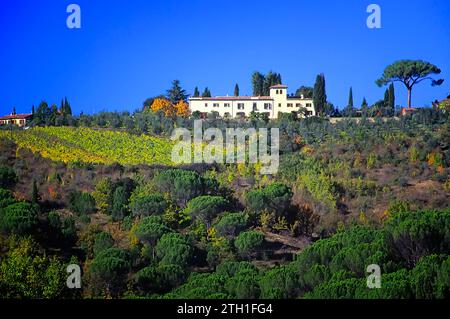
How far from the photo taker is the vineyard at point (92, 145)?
36656 mm

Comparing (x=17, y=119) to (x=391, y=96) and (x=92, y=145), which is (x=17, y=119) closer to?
(x=92, y=145)

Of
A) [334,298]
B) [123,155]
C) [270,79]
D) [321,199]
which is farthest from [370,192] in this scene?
[270,79]

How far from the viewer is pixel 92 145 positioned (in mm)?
39688

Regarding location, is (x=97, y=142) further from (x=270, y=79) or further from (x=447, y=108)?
(x=447, y=108)

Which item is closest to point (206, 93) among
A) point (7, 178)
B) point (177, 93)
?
point (177, 93)

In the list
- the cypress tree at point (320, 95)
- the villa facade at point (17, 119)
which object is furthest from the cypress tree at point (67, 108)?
the cypress tree at point (320, 95)

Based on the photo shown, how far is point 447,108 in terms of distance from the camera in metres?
45.8

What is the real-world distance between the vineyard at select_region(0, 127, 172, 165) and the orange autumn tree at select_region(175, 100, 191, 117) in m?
7.00

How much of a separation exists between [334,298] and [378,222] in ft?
35.3

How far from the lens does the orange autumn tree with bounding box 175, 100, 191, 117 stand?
160ft

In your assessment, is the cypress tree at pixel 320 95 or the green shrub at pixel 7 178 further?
the cypress tree at pixel 320 95

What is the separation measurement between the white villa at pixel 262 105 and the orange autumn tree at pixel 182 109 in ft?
2.30

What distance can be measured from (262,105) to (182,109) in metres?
5.15

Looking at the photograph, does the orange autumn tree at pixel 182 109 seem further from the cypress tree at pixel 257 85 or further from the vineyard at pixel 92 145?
the vineyard at pixel 92 145
